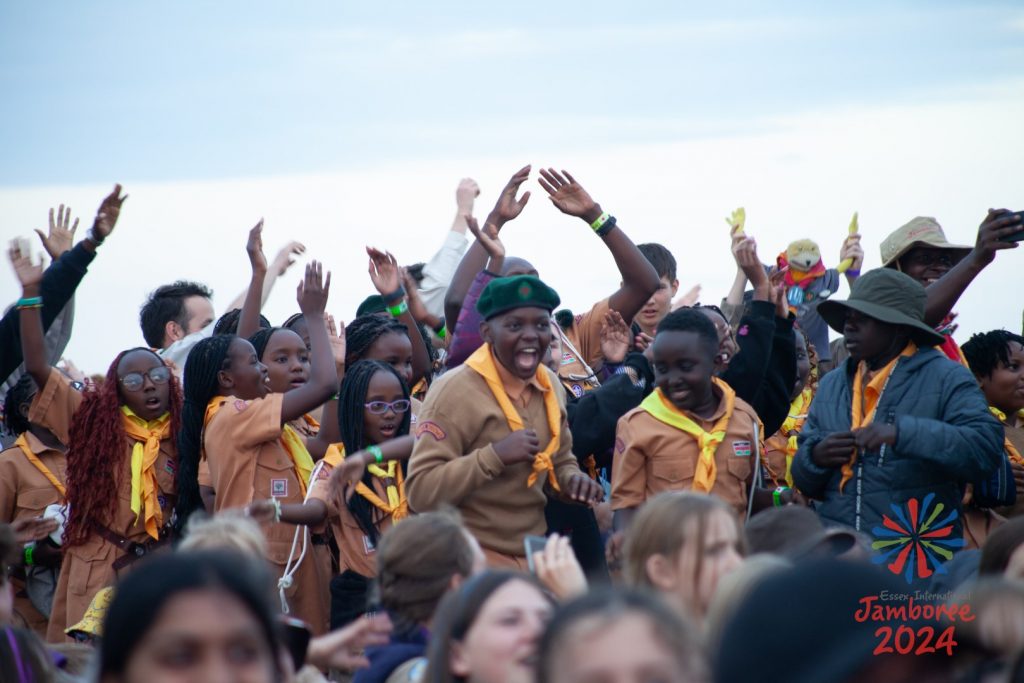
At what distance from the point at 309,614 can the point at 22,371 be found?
10.2ft

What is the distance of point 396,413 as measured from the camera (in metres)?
7.14

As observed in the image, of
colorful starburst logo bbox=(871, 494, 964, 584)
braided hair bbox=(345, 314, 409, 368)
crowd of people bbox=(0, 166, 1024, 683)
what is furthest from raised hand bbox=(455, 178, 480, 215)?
colorful starburst logo bbox=(871, 494, 964, 584)

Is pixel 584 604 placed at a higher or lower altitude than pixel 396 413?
lower

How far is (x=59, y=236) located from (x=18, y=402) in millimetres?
1240

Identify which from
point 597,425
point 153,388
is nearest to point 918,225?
point 597,425

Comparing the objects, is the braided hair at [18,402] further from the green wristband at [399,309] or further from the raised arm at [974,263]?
the raised arm at [974,263]

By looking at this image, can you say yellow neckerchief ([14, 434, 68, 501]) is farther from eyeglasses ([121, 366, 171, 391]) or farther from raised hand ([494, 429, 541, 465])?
raised hand ([494, 429, 541, 465])

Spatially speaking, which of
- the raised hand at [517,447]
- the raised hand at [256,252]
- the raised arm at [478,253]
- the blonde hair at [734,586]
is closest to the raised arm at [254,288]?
the raised hand at [256,252]

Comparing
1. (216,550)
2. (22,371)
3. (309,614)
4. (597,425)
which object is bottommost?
(309,614)

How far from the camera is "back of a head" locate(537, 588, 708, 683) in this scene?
248cm

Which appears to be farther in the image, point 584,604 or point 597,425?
point 597,425

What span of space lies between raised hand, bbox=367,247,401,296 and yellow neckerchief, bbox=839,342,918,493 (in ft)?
11.2

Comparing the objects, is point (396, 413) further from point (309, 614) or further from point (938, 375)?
point (938, 375)

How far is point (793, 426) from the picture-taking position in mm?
8422
